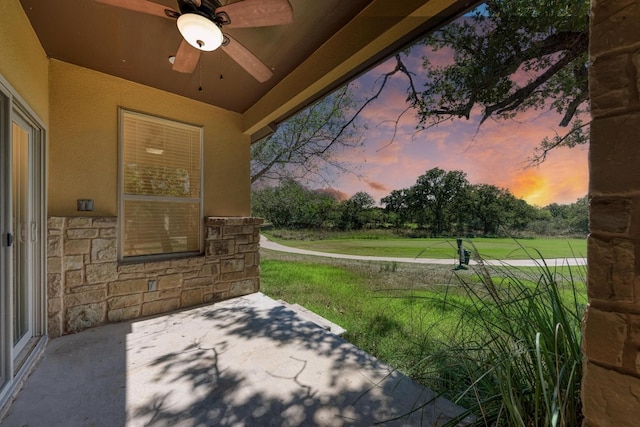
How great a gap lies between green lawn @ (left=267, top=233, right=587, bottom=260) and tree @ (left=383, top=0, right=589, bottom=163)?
214 centimetres

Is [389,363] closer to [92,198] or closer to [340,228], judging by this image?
[92,198]

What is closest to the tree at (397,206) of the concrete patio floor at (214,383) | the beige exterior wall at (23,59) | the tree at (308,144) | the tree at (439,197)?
the tree at (439,197)

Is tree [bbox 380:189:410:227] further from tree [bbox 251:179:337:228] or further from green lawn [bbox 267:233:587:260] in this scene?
tree [bbox 251:179:337:228]

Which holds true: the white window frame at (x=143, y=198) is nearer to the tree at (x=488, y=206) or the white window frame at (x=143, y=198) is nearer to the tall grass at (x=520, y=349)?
the tall grass at (x=520, y=349)

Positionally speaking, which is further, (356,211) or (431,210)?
(356,211)

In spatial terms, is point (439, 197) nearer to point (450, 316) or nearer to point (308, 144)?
point (308, 144)

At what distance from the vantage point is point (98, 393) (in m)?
1.77

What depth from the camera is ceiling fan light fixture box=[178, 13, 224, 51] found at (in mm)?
1610

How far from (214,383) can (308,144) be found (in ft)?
18.8

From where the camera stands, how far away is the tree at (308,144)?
6031 millimetres

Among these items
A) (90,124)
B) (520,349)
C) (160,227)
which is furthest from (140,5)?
(520,349)

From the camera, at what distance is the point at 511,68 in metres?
3.34

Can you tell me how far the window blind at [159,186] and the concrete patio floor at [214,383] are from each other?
107 cm

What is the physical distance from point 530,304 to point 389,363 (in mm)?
1349
